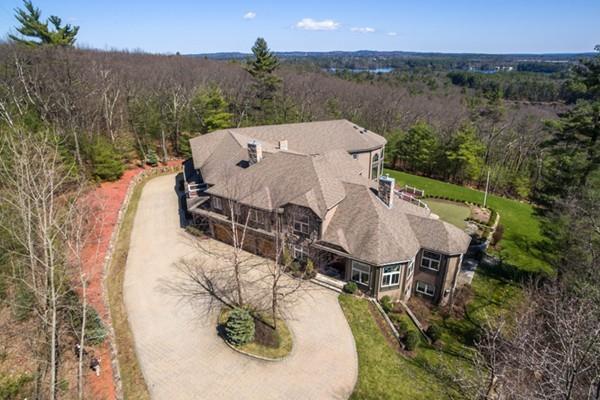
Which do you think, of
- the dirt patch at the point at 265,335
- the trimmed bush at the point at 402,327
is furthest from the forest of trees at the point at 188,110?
the dirt patch at the point at 265,335

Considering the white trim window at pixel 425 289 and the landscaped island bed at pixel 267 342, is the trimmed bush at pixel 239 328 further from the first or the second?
the white trim window at pixel 425 289

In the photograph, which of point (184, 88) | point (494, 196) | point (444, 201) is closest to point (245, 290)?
point (444, 201)

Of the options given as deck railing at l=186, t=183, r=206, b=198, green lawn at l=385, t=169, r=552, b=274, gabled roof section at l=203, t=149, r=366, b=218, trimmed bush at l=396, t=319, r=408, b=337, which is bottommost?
green lawn at l=385, t=169, r=552, b=274

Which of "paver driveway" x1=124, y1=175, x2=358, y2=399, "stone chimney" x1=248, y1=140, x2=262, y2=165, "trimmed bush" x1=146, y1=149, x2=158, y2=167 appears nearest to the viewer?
"paver driveway" x1=124, y1=175, x2=358, y2=399

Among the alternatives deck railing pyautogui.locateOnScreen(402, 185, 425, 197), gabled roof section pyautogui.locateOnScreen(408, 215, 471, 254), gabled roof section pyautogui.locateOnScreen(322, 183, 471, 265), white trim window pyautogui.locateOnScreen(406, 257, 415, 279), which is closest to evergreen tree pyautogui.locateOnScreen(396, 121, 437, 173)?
deck railing pyautogui.locateOnScreen(402, 185, 425, 197)

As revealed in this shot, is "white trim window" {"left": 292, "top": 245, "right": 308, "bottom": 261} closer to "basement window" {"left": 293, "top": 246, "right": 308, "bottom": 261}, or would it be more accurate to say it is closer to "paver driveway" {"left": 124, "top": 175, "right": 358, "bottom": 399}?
"basement window" {"left": 293, "top": 246, "right": 308, "bottom": 261}

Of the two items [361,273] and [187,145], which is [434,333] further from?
[187,145]

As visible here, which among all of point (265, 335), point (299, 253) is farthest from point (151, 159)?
point (265, 335)
